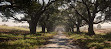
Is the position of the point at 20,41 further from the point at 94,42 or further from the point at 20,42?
the point at 94,42

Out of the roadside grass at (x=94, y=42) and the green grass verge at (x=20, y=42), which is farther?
the roadside grass at (x=94, y=42)

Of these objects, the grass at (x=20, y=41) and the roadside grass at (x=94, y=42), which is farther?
the roadside grass at (x=94, y=42)

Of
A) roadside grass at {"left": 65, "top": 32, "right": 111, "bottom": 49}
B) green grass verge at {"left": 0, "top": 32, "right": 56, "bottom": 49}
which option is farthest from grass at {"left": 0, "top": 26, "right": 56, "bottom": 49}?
roadside grass at {"left": 65, "top": 32, "right": 111, "bottom": 49}

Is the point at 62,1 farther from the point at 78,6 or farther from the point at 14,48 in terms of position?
the point at 14,48

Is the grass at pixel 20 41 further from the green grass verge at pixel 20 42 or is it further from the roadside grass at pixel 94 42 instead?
the roadside grass at pixel 94 42

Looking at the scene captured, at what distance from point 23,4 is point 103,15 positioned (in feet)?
80.4

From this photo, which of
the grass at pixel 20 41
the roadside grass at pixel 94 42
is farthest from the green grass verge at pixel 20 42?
the roadside grass at pixel 94 42

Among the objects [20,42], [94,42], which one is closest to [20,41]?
[20,42]

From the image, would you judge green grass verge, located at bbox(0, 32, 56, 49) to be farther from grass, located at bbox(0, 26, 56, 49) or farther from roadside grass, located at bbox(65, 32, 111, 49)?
roadside grass, located at bbox(65, 32, 111, 49)

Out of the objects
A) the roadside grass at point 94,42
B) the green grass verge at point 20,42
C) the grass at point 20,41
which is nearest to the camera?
the green grass verge at point 20,42

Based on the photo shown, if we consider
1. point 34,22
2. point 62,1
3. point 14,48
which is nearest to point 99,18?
point 62,1

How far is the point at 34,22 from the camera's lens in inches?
1200

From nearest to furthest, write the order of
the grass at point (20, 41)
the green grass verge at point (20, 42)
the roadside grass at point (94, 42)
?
1. the green grass verge at point (20, 42)
2. the grass at point (20, 41)
3. the roadside grass at point (94, 42)

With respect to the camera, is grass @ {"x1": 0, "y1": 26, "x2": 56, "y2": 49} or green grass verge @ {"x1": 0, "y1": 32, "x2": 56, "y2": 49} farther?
grass @ {"x1": 0, "y1": 26, "x2": 56, "y2": 49}
